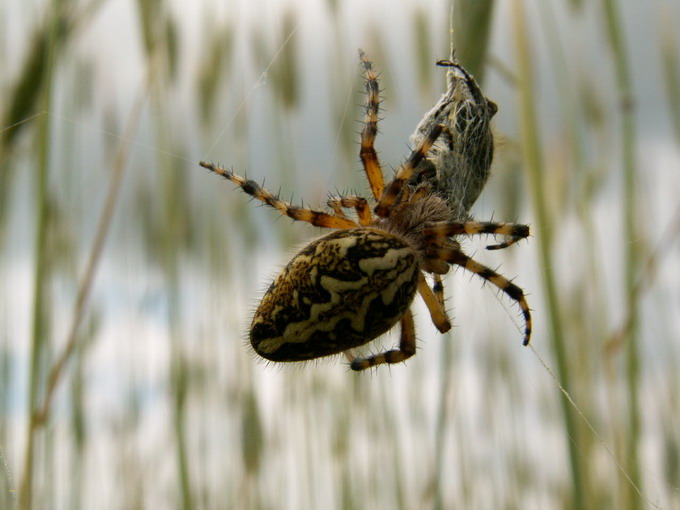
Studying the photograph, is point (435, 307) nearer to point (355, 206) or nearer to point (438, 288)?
point (438, 288)

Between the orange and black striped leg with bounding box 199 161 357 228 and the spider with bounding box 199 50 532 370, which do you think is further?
the orange and black striped leg with bounding box 199 161 357 228

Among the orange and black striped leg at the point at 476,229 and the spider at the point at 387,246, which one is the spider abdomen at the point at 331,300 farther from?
the orange and black striped leg at the point at 476,229

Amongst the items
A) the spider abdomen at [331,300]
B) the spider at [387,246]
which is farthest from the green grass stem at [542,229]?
the spider abdomen at [331,300]

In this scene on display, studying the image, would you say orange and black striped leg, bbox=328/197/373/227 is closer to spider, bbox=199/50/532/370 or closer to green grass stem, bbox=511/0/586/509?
spider, bbox=199/50/532/370

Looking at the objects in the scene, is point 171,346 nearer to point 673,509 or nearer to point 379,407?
point 379,407

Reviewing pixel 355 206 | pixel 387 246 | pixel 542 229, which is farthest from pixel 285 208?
Answer: pixel 542 229

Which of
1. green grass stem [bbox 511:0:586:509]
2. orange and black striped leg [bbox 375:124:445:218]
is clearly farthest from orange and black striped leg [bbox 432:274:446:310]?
green grass stem [bbox 511:0:586:509]

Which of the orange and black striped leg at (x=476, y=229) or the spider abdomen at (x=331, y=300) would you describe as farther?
the orange and black striped leg at (x=476, y=229)
